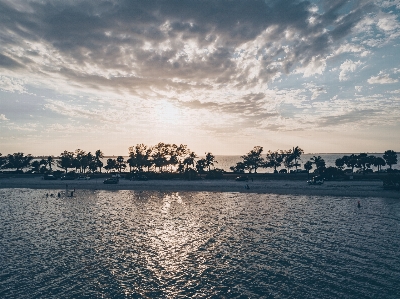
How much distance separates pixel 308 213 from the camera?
56.8 m

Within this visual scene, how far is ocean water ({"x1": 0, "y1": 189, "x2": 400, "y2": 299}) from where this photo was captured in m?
25.4

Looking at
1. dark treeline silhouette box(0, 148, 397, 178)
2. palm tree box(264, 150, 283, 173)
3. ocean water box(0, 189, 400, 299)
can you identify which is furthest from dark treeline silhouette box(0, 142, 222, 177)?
ocean water box(0, 189, 400, 299)

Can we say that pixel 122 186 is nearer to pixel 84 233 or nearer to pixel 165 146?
pixel 165 146

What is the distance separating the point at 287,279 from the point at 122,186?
3454 inches

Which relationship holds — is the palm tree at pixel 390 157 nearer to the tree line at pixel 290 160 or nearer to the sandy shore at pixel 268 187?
the tree line at pixel 290 160

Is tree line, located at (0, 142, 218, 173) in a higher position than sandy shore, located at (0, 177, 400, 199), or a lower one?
higher

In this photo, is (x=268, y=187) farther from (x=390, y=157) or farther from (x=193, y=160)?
(x=390, y=157)

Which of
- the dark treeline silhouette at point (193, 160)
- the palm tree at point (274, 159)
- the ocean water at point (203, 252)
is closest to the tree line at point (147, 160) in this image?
the dark treeline silhouette at point (193, 160)

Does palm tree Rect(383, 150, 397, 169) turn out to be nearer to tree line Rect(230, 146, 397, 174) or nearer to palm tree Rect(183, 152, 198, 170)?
tree line Rect(230, 146, 397, 174)

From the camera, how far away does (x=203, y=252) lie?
35.1m

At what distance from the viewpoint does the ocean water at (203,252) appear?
25.4 m

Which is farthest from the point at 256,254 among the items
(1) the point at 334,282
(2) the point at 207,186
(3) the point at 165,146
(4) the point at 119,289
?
(3) the point at 165,146

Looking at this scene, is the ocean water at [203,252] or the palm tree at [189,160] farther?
the palm tree at [189,160]

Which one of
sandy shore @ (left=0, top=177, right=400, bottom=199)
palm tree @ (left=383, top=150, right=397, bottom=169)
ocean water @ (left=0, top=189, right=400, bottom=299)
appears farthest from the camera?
palm tree @ (left=383, top=150, right=397, bottom=169)
